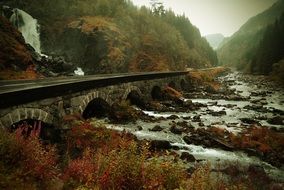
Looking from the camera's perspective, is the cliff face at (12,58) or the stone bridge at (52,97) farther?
the cliff face at (12,58)

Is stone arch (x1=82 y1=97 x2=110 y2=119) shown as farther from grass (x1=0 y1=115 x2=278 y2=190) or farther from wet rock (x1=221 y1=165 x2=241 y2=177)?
grass (x1=0 y1=115 x2=278 y2=190)

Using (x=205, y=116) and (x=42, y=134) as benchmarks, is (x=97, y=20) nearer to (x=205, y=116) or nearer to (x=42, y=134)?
(x=205, y=116)

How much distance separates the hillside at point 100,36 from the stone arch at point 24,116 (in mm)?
31102

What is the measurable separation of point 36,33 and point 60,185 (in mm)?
42567

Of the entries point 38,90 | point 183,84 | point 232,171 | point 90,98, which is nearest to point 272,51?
point 183,84

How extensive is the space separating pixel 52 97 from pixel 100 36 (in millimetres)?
34024

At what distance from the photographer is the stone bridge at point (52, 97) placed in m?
9.09

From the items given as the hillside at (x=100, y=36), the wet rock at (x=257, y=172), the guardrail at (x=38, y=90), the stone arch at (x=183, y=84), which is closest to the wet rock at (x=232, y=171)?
the wet rock at (x=257, y=172)

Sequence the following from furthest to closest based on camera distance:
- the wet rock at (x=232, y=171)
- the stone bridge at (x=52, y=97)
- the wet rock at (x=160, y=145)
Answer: the wet rock at (x=160, y=145) < the wet rock at (x=232, y=171) < the stone bridge at (x=52, y=97)

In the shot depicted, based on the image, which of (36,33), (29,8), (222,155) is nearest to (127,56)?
(36,33)

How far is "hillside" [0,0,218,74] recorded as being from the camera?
43.7 metres

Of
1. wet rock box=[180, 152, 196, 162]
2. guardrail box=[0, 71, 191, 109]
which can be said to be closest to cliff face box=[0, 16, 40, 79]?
guardrail box=[0, 71, 191, 109]

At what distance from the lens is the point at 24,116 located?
9.70 meters

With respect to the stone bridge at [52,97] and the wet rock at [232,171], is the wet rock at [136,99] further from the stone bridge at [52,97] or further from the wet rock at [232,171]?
the wet rock at [232,171]
